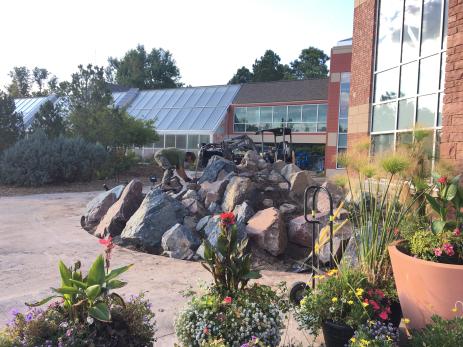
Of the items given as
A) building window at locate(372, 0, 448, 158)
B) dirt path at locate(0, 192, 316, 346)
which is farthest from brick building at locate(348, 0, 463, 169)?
dirt path at locate(0, 192, 316, 346)

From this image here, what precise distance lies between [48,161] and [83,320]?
14.4 m

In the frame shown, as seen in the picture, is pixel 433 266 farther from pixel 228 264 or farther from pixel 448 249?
pixel 228 264

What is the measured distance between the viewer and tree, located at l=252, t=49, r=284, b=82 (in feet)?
194

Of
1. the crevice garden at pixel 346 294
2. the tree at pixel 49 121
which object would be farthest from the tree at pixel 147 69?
the crevice garden at pixel 346 294

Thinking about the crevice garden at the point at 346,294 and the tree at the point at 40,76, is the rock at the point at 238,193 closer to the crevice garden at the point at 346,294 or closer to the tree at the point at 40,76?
the crevice garden at the point at 346,294

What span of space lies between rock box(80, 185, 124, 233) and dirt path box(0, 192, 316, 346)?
0.26m

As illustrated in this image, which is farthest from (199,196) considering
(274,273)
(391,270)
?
(391,270)

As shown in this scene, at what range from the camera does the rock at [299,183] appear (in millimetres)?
8148

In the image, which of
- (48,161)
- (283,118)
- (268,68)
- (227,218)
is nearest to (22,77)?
(268,68)

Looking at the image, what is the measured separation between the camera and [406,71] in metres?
8.63

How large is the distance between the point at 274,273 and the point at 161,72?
6219 centimetres

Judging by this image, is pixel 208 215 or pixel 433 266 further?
pixel 208 215

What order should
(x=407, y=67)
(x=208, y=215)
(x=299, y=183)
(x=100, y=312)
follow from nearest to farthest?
(x=100, y=312)
(x=208, y=215)
(x=299, y=183)
(x=407, y=67)

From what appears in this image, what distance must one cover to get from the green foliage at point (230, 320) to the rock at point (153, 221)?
3.72 metres
